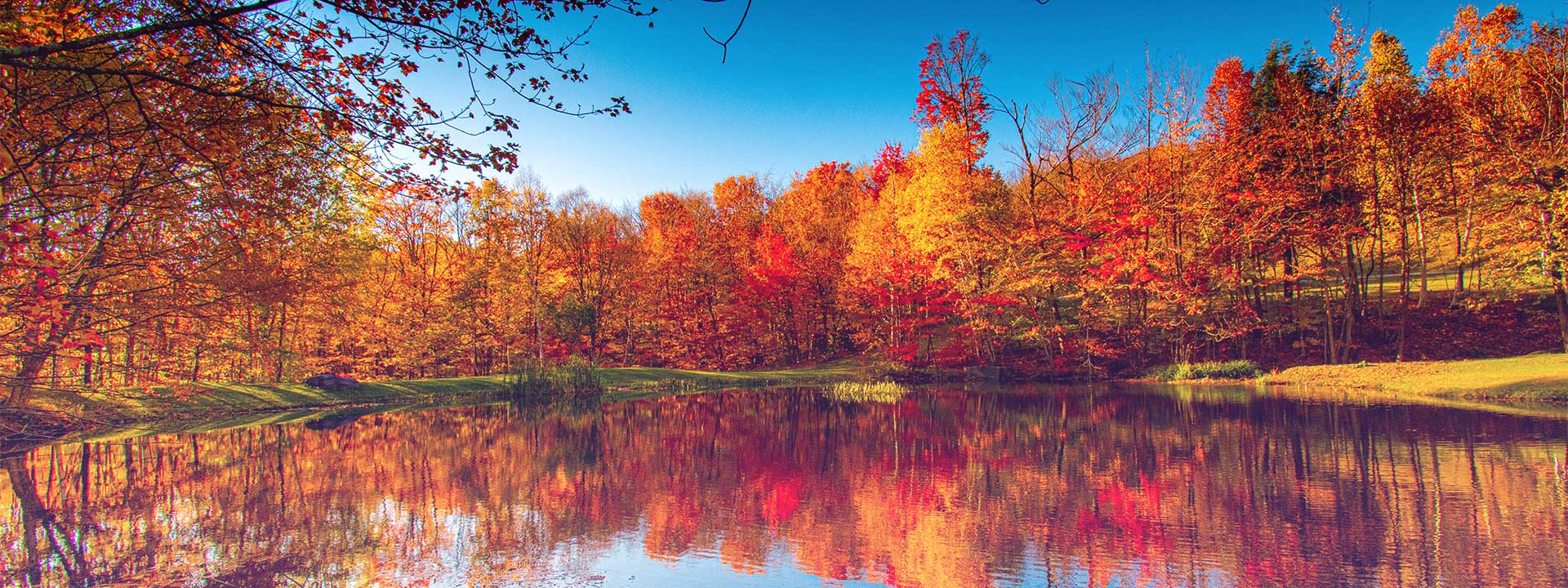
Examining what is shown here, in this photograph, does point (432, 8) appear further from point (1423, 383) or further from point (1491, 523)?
point (1423, 383)

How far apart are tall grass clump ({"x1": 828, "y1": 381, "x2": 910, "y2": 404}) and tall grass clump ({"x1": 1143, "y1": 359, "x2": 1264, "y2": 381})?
346 inches

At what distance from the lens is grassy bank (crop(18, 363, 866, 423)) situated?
17.5 metres

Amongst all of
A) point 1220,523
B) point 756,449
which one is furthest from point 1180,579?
point 756,449

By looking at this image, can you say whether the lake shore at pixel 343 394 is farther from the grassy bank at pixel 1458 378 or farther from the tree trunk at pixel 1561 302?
the tree trunk at pixel 1561 302

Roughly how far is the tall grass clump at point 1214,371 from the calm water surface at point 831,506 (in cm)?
877

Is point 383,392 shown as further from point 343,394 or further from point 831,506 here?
point 831,506

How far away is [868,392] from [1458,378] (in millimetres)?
14603

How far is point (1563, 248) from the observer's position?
64.1 ft

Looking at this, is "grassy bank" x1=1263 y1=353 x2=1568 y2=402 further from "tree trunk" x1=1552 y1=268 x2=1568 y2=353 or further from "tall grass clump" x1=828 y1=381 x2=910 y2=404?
"tall grass clump" x1=828 y1=381 x2=910 y2=404

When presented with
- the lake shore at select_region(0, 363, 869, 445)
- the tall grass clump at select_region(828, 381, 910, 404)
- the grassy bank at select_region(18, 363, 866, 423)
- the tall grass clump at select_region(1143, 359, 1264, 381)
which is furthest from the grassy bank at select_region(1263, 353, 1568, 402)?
the grassy bank at select_region(18, 363, 866, 423)

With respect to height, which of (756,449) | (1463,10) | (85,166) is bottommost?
(756,449)

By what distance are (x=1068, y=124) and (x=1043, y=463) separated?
2035cm

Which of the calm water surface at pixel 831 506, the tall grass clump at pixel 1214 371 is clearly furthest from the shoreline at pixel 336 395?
the tall grass clump at pixel 1214 371

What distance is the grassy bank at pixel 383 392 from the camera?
17531 millimetres
